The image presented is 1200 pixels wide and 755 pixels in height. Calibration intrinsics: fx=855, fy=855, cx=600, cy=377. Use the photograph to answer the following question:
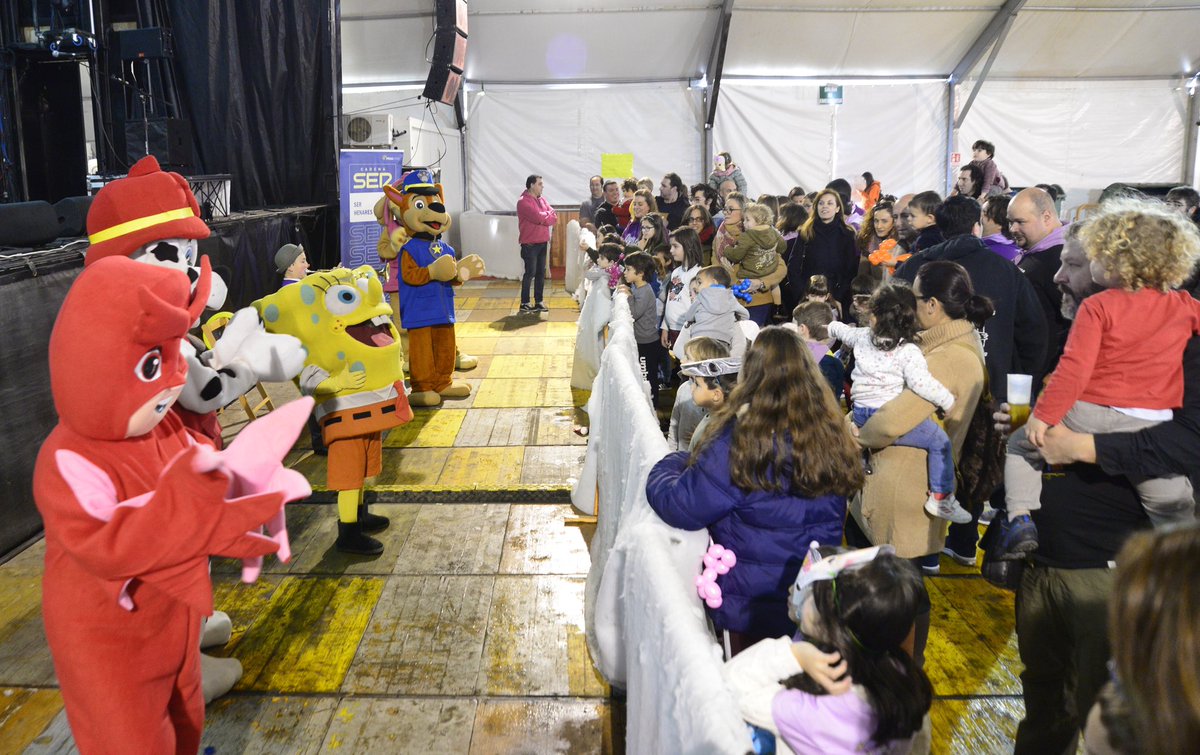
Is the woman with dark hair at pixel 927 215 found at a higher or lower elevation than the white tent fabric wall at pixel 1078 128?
lower

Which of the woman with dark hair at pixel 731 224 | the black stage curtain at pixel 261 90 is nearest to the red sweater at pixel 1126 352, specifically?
the woman with dark hair at pixel 731 224

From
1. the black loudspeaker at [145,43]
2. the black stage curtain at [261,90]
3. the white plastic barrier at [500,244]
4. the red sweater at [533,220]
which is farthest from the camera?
the white plastic barrier at [500,244]

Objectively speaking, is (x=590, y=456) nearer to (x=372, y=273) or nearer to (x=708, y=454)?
(x=372, y=273)

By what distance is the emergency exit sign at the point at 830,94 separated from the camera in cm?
1458

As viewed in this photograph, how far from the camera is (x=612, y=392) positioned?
3959 mm

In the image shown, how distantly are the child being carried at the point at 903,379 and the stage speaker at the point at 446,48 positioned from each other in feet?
29.2

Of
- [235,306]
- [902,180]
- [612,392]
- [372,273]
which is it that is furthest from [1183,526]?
[902,180]

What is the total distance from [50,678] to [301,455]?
2775mm

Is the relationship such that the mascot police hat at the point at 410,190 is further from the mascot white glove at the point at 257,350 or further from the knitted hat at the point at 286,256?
the mascot white glove at the point at 257,350

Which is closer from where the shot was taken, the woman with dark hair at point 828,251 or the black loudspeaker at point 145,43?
the woman with dark hair at point 828,251

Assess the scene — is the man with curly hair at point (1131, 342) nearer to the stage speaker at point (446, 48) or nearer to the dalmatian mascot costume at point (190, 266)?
the dalmatian mascot costume at point (190, 266)

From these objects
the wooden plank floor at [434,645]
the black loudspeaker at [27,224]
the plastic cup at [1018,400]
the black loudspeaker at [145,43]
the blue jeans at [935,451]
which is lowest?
the wooden plank floor at [434,645]

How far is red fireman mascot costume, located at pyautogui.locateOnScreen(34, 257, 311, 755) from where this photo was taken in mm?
1947

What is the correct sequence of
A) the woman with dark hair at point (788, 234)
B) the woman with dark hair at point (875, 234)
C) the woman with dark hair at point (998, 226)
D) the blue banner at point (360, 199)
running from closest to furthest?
the woman with dark hair at point (998, 226), the woman with dark hair at point (875, 234), the woman with dark hair at point (788, 234), the blue banner at point (360, 199)
